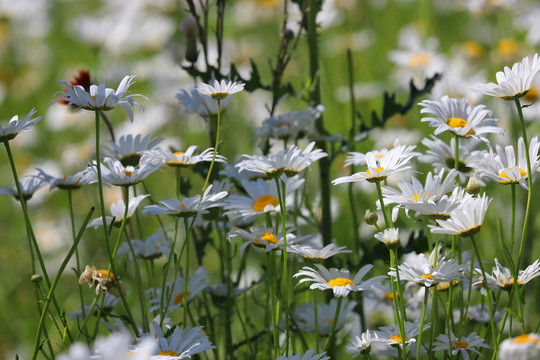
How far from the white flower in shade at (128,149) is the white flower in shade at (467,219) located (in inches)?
19.2

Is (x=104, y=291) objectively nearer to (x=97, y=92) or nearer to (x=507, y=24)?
(x=97, y=92)

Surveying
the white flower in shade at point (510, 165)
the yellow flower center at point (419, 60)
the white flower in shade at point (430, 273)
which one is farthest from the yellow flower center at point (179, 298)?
the yellow flower center at point (419, 60)

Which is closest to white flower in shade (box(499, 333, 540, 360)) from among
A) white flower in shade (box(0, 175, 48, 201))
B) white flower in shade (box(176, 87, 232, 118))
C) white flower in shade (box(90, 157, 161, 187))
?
white flower in shade (box(90, 157, 161, 187))

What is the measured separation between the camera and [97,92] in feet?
2.73

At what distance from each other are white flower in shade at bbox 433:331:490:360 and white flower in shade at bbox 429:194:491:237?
0.49ft

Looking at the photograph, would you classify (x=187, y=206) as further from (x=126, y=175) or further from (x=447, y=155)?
(x=447, y=155)

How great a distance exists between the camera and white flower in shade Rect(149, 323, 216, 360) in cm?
76

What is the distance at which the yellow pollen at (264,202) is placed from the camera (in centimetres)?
100

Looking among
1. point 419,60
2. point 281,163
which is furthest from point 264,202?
point 419,60

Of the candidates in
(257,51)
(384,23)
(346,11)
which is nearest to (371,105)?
(346,11)

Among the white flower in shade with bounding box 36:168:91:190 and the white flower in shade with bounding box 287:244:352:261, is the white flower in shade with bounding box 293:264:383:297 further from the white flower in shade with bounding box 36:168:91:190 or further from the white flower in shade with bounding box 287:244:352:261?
the white flower in shade with bounding box 36:168:91:190

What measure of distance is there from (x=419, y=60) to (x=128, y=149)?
1.62 meters

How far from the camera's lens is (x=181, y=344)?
834 mm

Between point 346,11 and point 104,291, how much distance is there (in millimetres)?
2113
